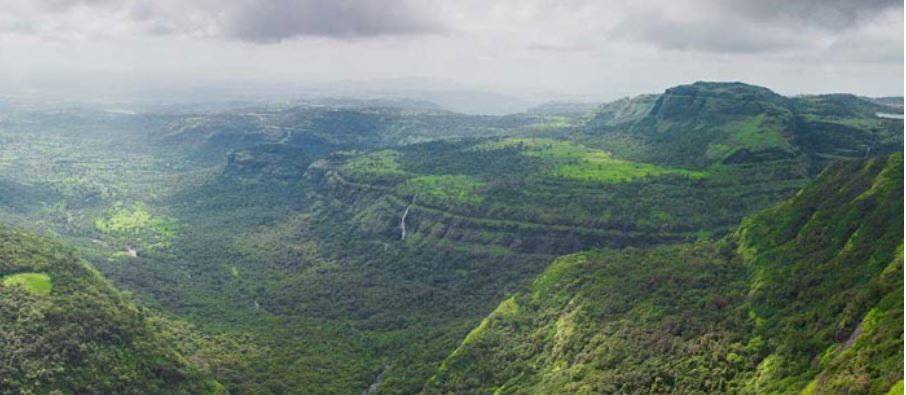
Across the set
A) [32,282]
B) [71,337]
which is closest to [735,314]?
[71,337]

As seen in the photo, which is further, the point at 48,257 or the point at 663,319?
the point at 48,257

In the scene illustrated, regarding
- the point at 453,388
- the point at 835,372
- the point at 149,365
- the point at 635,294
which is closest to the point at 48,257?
the point at 149,365

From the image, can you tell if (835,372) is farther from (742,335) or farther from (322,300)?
(322,300)

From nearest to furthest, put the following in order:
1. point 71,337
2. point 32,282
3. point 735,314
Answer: point 735,314 → point 71,337 → point 32,282

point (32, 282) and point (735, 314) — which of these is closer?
point (735, 314)

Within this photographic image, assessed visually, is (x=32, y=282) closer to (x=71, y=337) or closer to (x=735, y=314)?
(x=71, y=337)

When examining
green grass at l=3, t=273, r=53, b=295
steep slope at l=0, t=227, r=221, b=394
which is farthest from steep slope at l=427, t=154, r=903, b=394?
green grass at l=3, t=273, r=53, b=295
